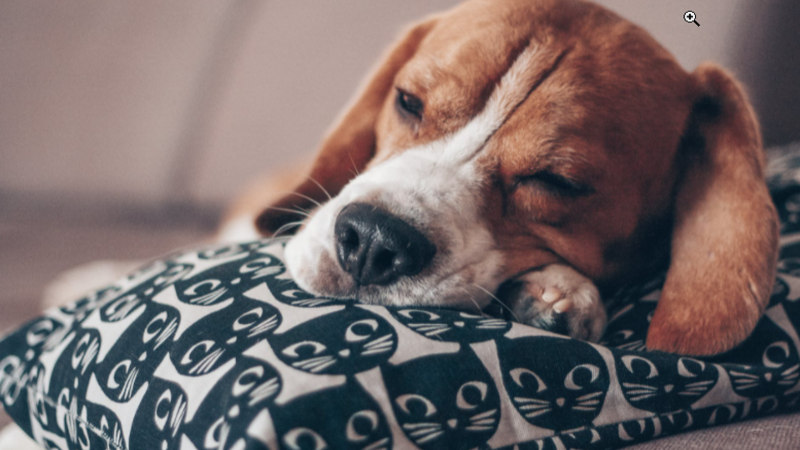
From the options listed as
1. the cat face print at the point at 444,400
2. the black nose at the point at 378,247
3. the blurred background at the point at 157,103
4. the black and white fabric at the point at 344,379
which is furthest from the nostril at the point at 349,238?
the blurred background at the point at 157,103

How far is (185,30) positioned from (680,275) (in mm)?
3196

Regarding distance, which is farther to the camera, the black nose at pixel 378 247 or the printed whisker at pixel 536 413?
the black nose at pixel 378 247

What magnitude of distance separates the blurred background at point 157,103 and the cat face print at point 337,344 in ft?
7.34

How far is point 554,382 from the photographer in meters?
0.88

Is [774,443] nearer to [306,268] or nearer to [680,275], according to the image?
[680,275]

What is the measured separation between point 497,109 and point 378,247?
1.52 ft

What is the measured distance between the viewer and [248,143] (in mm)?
3529

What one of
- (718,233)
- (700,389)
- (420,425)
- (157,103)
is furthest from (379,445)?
(157,103)

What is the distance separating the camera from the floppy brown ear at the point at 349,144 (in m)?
1.58

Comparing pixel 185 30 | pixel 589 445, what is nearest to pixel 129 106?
pixel 185 30

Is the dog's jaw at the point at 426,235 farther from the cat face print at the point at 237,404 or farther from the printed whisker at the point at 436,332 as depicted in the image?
the cat face print at the point at 237,404

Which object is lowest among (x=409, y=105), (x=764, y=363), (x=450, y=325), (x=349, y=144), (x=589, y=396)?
Answer: (x=764, y=363)

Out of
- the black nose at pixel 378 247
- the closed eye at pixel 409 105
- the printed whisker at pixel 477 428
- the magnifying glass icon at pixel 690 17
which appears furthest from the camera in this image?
the magnifying glass icon at pixel 690 17

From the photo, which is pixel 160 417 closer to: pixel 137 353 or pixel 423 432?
pixel 137 353
